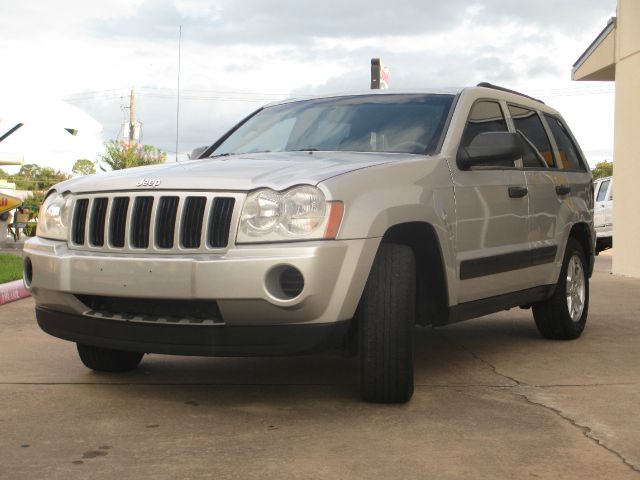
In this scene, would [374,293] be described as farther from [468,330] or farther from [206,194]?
[468,330]

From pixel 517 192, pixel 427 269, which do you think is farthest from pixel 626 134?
pixel 427 269

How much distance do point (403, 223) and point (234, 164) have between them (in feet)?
3.01

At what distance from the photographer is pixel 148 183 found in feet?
14.7

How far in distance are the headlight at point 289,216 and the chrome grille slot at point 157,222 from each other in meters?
0.06

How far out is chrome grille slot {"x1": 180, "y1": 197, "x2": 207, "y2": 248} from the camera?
14.0 ft

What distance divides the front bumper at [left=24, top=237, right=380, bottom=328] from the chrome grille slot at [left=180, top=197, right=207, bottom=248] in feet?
0.26

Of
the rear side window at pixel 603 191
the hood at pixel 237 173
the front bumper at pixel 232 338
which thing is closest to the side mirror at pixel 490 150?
the hood at pixel 237 173

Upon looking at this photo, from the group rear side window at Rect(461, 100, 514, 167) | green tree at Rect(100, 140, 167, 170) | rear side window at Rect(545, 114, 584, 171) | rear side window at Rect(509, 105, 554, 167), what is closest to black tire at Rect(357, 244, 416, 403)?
rear side window at Rect(461, 100, 514, 167)

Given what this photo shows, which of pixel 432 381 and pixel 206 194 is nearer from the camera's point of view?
pixel 206 194

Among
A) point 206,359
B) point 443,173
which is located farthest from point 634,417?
point 206,359

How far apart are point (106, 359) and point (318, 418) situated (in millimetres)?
1601

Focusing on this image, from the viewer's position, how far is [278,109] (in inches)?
252

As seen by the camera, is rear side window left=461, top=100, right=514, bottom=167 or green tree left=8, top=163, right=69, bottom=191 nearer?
rear side window left=461, top=100, right=514, bottom=167

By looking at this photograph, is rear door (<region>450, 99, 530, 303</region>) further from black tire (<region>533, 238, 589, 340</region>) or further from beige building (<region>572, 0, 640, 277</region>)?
beige building (<region>572, 0, 640, 277</region>)
